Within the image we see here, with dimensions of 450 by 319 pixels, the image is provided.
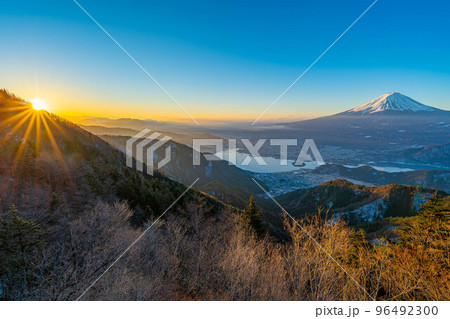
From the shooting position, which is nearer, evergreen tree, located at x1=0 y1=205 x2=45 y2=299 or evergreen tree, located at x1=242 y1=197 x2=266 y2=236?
evergreen tree, located at x1=0 y1=205 x2=45 y2=299

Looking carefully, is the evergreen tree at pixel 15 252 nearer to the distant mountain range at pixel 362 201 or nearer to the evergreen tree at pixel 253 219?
the evergreen tree at pixel 253 219

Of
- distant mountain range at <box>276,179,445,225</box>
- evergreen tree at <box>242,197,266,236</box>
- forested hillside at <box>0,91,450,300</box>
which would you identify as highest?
forested hillside at <box>0,91,450,300</box>

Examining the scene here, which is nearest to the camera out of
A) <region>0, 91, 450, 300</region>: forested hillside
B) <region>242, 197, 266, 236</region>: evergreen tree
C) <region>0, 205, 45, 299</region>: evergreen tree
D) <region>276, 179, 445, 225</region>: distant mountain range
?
<region>0, 205, 45, 299</region>: evergreen tree

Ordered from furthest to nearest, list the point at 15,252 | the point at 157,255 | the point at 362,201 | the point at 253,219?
the point at 362,201
the point at 253,219
the point at 157,255
the point at 15,252

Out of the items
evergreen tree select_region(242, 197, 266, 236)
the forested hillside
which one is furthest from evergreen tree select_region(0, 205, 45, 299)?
evergreen tree select_region(242, 197, 266, 236)

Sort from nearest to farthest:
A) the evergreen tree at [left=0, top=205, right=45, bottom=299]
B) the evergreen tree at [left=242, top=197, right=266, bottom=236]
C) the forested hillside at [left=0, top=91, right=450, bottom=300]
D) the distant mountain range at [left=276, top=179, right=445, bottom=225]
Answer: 1. the evergreen tree at [left=0, top=205, right=45, bottom=299]
2. the forested hillside at [left=0, top=91, right=450, bottom=300]
3. the evergreen tree at [left=242, top=197, right=266, bottom=236]
4. the distant mountain range at [left=276, top=179, right=445, bottom=225]

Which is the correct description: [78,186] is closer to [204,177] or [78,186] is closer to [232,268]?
[232,268]

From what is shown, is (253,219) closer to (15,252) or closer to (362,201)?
(15,252)

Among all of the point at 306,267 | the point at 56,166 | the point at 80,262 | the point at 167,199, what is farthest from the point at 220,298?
the point at 56,166

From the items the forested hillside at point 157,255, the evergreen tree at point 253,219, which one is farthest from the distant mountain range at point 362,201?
the forested hillside at point 157,255

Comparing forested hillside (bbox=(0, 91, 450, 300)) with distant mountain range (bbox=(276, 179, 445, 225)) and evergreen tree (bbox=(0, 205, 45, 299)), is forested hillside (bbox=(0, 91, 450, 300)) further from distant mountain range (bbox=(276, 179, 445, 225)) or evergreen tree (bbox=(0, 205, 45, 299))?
distant mountain range (bbox=(276, 179, 445, 225))

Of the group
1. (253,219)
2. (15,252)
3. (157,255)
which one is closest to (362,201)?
(253,219)
